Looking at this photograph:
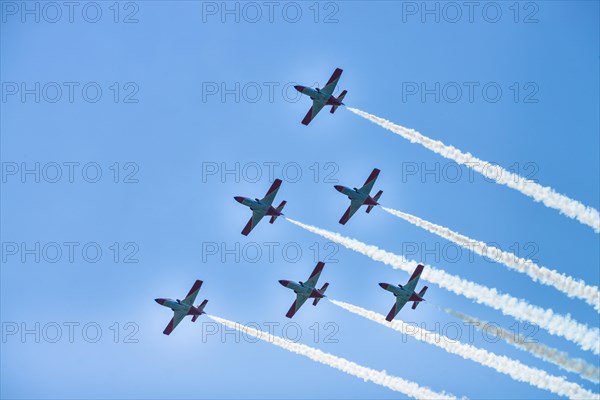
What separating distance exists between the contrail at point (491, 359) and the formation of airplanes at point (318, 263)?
1.98 m

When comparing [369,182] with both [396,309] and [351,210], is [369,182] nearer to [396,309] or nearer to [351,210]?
[351,210]

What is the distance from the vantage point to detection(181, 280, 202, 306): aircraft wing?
102m

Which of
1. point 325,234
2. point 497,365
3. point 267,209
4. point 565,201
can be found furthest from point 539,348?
point 267,209

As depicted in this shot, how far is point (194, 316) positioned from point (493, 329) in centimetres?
3199

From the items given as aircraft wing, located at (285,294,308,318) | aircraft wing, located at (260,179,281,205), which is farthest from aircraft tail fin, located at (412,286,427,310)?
aircraft wing, located at (260,179,281,205)

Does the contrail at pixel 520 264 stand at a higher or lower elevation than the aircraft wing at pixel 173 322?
higher

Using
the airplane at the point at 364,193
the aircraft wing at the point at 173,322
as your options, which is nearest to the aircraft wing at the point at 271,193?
the airplane at the point at 364,193

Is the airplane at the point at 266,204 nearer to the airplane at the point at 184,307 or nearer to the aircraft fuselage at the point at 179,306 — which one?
the airplane at the point at 184,307

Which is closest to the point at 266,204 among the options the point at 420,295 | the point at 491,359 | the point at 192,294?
the point at 192,294

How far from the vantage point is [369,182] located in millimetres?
100188

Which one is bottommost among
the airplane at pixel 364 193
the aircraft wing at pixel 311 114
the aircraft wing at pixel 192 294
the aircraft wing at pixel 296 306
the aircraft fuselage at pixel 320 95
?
the aircraft wing at pixel 192 294

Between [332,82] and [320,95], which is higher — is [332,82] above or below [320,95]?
above

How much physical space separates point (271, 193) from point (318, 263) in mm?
9093

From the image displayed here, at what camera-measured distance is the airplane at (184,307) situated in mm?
101688
